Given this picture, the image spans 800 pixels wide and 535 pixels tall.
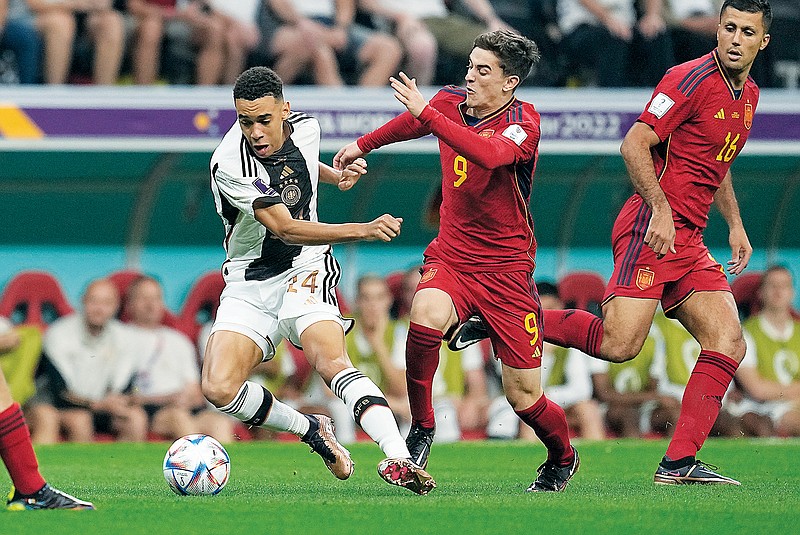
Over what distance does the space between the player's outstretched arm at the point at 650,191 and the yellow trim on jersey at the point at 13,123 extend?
5545 mm

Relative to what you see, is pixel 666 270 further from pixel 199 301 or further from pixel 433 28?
pixel 199 301

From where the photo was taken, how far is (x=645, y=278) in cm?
707

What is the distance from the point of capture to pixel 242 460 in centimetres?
918

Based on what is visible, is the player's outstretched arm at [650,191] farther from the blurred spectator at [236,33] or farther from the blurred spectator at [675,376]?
the blurred spectator at [236,33]

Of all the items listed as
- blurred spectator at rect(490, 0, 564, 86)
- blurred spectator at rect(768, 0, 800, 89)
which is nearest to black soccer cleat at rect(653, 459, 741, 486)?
blurred spectator at rect(490, 0, 564, 86)

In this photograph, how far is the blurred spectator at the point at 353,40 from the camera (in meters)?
11.6

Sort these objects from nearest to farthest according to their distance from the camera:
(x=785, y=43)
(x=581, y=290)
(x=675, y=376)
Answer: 1. (x=675, y=376)
2. (x=581, y=290)
3. (x=785, y=43)

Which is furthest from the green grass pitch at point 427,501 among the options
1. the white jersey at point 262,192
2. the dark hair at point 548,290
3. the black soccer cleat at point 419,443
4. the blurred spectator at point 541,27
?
the blurred spectator at point 541,27

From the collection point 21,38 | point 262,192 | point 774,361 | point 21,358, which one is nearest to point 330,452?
point 262,192

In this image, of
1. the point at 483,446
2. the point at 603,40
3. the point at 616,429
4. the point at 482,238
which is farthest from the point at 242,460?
the point at 603,40

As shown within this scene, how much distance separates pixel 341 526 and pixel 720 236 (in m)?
8.63

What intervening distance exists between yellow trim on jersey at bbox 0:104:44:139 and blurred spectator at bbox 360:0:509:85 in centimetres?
300

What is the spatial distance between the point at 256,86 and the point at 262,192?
509 mm

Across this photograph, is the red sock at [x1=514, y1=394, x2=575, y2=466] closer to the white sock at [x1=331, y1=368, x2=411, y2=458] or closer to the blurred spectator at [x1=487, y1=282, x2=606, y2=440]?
the white sock at [x1=331, y1=368, x2=411, y2=458]
